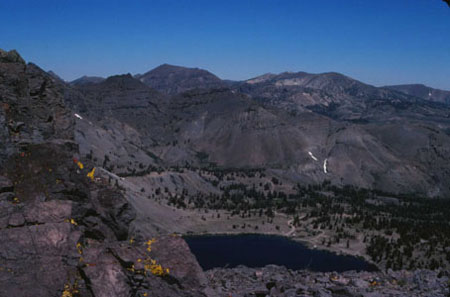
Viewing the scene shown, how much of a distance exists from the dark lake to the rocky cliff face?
237 feet

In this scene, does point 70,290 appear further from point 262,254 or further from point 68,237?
point 262,254

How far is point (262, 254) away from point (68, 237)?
306ft

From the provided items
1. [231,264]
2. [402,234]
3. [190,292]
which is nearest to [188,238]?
[231,264]

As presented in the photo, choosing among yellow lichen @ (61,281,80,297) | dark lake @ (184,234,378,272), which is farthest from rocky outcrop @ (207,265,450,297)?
dark lake @ (184,234,378,272)

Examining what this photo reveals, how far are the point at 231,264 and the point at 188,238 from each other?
2298cm

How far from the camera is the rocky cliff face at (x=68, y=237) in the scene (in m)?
12.0

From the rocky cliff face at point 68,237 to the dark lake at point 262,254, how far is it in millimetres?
72211

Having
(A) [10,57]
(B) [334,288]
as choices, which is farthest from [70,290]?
(A) [10,57]

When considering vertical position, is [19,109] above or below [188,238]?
above

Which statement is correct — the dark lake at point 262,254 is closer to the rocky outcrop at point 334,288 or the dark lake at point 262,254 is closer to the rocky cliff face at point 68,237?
the rocky outcrop at point 334,288

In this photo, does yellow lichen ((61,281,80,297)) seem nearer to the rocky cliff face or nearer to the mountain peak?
the rocky cliff face

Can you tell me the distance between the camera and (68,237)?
1304 cm

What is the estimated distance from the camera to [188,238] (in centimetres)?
11138

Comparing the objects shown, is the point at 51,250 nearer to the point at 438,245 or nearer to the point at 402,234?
the point at 438,245
